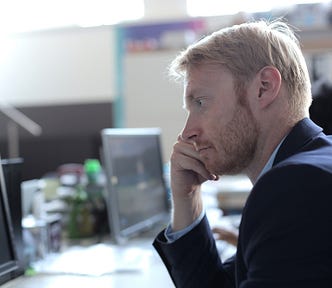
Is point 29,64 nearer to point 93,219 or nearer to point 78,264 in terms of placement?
point 93,219

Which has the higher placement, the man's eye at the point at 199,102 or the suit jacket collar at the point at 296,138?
the man's eye at the point at 199,102

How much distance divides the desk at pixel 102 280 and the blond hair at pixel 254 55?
1.98ft

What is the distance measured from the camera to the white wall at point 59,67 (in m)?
4.90

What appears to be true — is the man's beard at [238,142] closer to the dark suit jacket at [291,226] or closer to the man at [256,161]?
the man at [256,161]

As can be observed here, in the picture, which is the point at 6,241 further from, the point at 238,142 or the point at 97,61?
the point at 97,61

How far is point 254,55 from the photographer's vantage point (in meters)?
0.97

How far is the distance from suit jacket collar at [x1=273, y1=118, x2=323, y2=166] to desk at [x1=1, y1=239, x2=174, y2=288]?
56cm

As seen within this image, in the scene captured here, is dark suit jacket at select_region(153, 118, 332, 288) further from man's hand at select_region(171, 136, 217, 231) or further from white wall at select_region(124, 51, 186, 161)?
white wall at select_region(124, 51, 186, 161)

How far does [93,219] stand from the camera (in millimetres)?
2057

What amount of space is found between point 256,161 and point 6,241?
25.9 inches

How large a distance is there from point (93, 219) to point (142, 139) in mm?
374

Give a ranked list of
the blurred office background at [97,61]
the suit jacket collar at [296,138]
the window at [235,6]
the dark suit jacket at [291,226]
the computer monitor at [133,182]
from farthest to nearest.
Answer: the window at [235,6]
the blurred office background at [97,61]
the computer monitor at [133,182]
the suit jacket collar at [296,138]
the dark suit jacket at [291,226]

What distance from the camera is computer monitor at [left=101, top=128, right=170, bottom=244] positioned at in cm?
179

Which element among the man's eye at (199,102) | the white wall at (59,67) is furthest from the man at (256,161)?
the white wall at (59,67)
